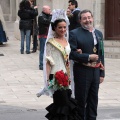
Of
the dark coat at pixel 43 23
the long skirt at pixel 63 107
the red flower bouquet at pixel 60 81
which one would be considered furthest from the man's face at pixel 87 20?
the dark coat at pixel 43 23

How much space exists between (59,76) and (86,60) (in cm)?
49

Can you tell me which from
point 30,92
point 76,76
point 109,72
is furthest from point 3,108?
point 109,72

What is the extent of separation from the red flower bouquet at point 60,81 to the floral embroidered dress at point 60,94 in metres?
0.05

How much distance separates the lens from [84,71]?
6875 millimetres

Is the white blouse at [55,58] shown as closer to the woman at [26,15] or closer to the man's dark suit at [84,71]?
the man's dark suit at [84,71]

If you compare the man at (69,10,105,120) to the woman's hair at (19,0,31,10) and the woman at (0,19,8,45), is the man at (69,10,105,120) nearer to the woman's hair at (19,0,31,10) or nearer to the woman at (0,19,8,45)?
the woman's hair at (19,0,31,10)

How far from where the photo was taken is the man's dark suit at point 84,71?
684 cm

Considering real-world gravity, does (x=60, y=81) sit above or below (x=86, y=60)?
below

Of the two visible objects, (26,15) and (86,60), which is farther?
(26,15)

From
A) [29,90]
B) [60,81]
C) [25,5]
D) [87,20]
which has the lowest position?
[29,90]

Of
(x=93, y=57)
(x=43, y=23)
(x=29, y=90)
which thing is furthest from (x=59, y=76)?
(x=43, y=23)

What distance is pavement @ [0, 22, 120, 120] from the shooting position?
8.95m

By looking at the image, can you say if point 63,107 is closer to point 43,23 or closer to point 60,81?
point 60,81

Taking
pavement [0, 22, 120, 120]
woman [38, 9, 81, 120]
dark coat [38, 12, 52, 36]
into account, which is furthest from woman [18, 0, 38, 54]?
woman [38, 9, 81, 120]
